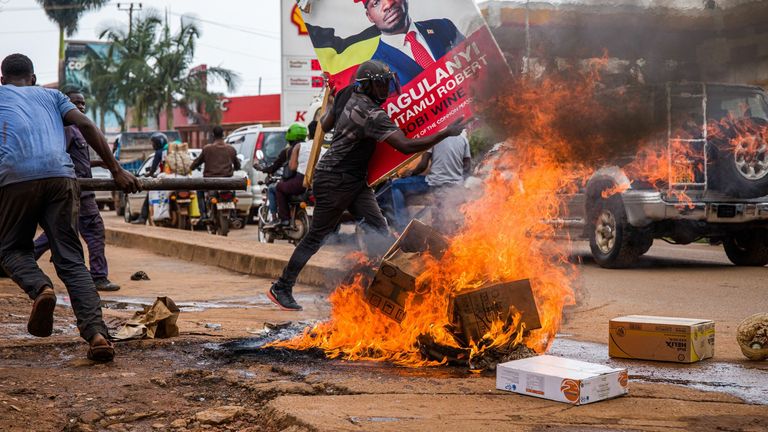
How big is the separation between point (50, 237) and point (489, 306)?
8.48 ft

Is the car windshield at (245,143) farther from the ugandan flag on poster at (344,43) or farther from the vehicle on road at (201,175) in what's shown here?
the ugandan flag on poster at (344,43)

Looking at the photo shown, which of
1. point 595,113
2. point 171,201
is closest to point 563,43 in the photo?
point 595,113

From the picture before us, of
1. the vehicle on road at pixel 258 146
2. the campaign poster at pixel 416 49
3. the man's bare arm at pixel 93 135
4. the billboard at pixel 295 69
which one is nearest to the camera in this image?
the man's bare arm at pixel 93 135

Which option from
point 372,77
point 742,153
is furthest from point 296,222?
point 372,77

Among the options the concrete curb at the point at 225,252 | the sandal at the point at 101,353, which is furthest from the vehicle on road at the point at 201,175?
the sandal at the point at 101,353

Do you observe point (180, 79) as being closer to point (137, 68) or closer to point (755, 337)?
point (137, 68)

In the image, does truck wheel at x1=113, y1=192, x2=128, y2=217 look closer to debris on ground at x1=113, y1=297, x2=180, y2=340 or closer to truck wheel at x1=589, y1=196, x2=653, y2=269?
truck wheel at x1=589, y1=196, x2=653, y2=269

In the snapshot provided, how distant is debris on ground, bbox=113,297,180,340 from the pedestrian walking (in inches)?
104

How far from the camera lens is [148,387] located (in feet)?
16.1

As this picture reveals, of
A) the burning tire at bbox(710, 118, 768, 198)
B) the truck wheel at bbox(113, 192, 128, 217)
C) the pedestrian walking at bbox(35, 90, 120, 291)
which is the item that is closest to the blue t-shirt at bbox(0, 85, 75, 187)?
Answer: the pedestrian walking at bbox(35, 90, 120, 291)

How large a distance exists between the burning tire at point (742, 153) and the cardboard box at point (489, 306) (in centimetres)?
437

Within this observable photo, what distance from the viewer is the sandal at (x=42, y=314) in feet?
17.4

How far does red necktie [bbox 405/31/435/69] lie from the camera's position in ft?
22.0

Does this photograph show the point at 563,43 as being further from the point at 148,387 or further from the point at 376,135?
the point at 148,387
